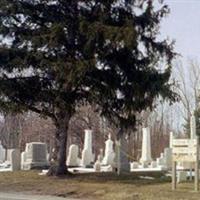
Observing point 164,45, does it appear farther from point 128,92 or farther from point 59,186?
point 59,186

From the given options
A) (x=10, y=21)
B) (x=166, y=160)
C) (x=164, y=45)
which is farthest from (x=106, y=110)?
(x=166, y=160)

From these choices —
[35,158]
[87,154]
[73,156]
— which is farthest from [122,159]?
[87,154]

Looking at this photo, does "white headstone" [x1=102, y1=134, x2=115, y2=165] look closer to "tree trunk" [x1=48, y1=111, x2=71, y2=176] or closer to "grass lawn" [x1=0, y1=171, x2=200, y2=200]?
"tree trunk" [x1=48, y1=111, x2=71, y2=176]

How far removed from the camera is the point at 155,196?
57.4ft

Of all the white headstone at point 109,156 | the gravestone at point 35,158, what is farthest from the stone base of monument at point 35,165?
the white headstone at point 109,156

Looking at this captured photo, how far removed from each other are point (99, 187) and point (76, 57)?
5690 mm

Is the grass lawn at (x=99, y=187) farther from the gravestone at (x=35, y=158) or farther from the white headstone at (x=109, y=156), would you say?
the white headstone at (x=109, y=156)

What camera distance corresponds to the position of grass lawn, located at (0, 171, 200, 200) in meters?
17.9

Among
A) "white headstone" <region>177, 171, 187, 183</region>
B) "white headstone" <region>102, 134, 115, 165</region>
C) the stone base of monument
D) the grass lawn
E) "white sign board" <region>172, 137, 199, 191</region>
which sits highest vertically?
"white headstone" <region>102, 134, 115, 165</region>

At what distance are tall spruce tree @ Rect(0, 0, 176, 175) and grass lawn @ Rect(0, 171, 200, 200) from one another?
6.12 ft

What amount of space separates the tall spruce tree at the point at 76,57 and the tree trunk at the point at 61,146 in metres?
0.08

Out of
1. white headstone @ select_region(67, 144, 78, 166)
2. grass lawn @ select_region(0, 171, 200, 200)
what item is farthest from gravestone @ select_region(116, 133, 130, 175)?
white headstone @ select_region(67, 144, 78, 166)

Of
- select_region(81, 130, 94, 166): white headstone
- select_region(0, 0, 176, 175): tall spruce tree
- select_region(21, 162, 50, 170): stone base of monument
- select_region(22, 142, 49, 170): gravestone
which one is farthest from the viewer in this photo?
select_region(81, 130, 94, 166): white headstone

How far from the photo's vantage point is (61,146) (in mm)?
24984
